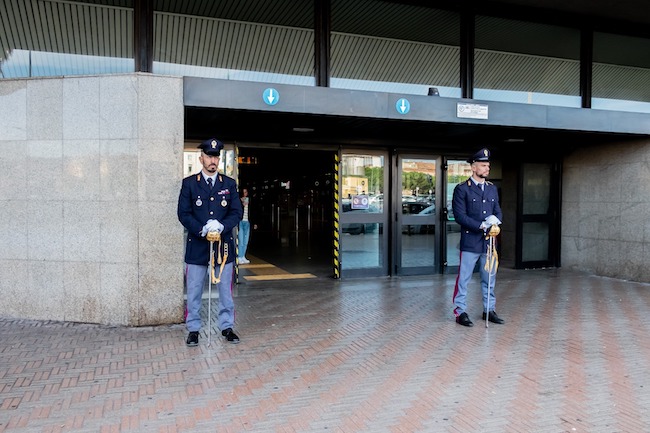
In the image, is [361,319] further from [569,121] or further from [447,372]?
[569,121]

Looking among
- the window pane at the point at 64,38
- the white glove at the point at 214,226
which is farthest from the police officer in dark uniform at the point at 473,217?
the window pane at the point at 64,38

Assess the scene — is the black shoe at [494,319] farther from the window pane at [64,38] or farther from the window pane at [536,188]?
the window pane at [64,38]

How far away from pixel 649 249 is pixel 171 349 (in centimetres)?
808

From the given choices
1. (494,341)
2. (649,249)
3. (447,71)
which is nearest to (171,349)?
(494,341)

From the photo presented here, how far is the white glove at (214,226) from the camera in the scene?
5199mm

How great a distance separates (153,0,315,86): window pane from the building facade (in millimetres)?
22

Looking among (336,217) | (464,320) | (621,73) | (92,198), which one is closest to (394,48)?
(336,217)

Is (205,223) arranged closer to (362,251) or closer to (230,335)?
(230,335)

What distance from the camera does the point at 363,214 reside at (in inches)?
372

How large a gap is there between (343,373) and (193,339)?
1.67 metres

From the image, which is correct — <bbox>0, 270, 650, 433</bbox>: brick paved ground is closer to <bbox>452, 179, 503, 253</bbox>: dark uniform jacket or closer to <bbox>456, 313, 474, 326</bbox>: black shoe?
<bbox>456, 313, 474, 326</bbox>: black shoe

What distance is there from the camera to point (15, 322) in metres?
6.28

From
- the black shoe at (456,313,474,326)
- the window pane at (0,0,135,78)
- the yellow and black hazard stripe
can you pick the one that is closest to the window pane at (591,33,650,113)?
the yellow and black hazard stripe

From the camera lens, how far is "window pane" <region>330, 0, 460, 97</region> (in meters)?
7.81
